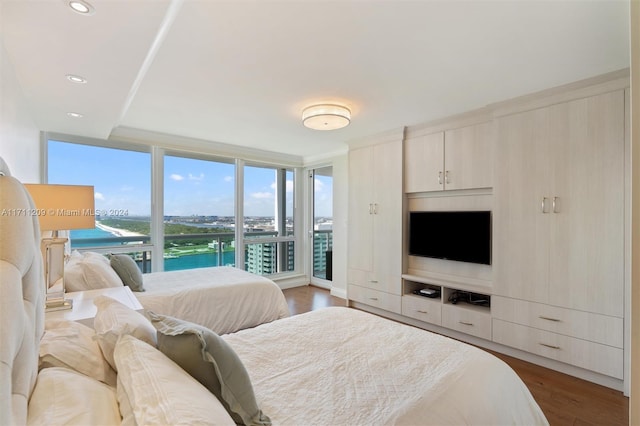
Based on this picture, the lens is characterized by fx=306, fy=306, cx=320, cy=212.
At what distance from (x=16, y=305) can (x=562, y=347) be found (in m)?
3.48

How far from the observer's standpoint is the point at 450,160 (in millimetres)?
3457

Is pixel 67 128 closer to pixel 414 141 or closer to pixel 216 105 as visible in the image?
pixel 216 105

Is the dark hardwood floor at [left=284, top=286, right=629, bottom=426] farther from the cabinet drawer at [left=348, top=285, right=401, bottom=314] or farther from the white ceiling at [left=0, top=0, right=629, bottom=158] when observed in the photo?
the white ceiling at [left=0, top=0, right=629, bottom=158]

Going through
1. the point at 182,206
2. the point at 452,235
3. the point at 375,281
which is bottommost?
the point at 375,281

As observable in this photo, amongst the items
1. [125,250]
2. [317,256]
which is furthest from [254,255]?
[125,250]

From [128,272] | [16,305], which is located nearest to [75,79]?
[128,272]

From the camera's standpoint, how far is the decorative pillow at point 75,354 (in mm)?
1055

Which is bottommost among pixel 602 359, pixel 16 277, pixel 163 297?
pixel 602 359

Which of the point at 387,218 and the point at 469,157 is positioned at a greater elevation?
the point at 469,157

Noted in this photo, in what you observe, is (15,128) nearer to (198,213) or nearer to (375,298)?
(198,213)

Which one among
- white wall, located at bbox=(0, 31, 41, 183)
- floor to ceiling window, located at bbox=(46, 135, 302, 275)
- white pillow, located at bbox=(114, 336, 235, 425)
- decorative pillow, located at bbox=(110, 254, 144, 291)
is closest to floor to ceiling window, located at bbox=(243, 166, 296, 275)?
floor to ceiling window, located at bbox=(46, 135, 302, 275)

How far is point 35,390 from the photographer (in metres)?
0.84

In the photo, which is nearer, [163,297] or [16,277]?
[16,277]

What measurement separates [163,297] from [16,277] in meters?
2.14
